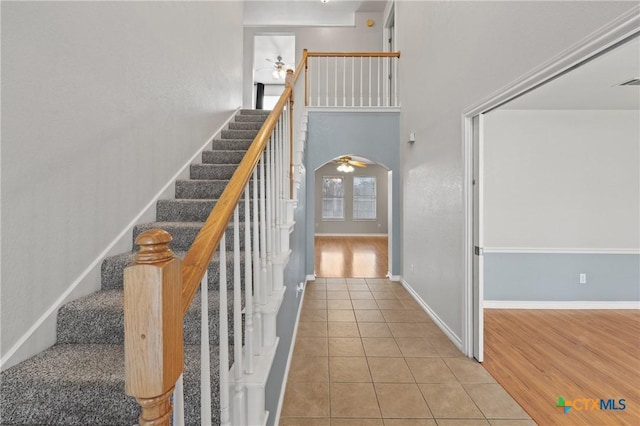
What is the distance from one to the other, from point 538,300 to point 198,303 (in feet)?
13.3

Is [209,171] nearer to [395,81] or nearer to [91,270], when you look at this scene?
[91,270]

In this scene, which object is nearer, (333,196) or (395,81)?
(395,81)

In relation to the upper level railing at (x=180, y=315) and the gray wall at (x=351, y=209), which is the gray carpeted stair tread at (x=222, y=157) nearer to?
the upper level railing at (x=180, y=315)

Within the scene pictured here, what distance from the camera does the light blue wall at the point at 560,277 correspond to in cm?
357

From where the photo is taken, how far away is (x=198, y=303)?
147 cm

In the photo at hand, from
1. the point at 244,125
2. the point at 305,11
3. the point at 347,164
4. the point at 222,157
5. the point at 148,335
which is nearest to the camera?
the point at 148,335

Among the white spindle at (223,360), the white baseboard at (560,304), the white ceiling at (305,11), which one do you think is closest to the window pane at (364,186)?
the white ceiling at (305,11)

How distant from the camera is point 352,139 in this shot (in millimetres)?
4965

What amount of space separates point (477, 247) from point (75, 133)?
2.92m

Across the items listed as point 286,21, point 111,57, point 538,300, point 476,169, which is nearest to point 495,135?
point 476,169

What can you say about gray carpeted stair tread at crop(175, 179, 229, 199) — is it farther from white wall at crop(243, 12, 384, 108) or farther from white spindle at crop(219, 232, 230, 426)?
white wall at crop(243, 12, 384, 108)

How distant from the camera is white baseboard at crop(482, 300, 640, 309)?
3.57 meters

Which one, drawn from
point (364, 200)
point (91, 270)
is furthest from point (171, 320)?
point (364, 200)

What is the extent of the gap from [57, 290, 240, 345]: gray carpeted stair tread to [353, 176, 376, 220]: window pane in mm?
9623
